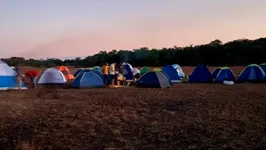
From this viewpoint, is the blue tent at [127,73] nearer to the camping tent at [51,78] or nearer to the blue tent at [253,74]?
the camping tent at [51,78]

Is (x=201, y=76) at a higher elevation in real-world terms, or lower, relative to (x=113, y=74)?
lower

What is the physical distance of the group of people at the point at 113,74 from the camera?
940 inches

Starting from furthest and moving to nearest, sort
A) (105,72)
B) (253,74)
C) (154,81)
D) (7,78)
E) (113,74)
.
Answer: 1. (253,74)
2. (105,72)
3. (113,74)
4. (154,81)
5. (7,78)

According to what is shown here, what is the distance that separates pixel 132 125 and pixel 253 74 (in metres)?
20.2

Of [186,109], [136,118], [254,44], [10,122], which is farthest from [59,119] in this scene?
[254,44]

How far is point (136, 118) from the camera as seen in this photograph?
1116 cm

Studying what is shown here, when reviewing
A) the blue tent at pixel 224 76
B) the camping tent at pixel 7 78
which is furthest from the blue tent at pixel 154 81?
the camping tent at pixel 7 78

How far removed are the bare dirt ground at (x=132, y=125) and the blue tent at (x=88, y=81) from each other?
854 centimetres

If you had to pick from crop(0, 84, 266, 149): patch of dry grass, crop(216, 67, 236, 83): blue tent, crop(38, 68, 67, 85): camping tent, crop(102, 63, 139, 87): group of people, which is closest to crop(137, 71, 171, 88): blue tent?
crop(102, 63, 139, 87): group of people

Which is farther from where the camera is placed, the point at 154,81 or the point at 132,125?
the point at 154,81

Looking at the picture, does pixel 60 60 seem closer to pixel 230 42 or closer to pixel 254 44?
pixel 230 42

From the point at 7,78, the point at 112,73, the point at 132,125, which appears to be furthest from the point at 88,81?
the point at 132,125

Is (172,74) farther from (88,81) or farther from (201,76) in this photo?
(88,81)

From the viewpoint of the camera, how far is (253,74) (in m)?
28.2
